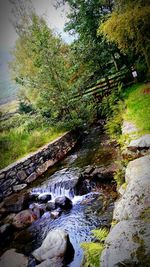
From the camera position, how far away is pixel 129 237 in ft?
10.7

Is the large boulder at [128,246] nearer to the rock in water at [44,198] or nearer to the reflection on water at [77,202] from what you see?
the reflection on water at [77,202]

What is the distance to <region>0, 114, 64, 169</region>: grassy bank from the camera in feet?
37.8

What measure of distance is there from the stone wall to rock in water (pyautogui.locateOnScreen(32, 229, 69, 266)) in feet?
14.9

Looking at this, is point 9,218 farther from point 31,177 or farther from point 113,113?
point 113,113

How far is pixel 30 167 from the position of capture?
419 inches


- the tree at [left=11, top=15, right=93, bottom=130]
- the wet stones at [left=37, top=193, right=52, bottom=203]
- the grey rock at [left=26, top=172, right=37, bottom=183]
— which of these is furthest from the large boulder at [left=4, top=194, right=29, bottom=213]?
the tree at [left=11, top=15, right=93, bottom=130]

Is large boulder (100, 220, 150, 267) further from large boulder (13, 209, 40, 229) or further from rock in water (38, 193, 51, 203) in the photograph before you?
rock in water (38, 193, 51, 203)

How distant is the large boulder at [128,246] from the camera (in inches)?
112

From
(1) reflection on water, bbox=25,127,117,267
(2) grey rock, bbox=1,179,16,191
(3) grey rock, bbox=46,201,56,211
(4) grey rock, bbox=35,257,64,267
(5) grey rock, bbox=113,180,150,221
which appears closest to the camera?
(5) grey rock, bbox=113,180,150,221

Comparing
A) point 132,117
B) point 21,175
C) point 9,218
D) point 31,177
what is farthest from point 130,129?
point 21,175

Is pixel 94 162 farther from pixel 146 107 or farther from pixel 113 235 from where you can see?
pixel 113 235

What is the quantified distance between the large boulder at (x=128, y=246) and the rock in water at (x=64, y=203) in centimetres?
376

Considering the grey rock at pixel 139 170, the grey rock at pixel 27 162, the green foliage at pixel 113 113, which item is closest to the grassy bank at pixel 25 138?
the grey rock at pixel 27 162

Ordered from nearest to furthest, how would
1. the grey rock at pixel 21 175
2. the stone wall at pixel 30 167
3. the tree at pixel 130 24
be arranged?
the stone wall at pixel 30 167 < the grey rock at pixel 21 175 < the tree at pixel 130 24
